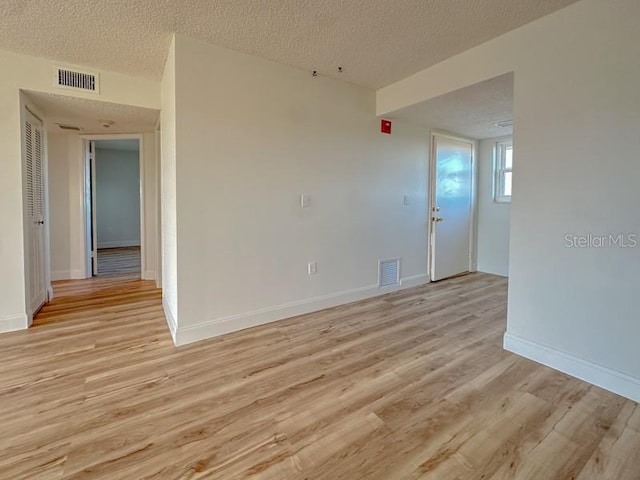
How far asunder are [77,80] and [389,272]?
381 centimetres

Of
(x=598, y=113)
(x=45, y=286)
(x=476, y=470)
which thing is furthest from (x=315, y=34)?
(x=45, y=286)

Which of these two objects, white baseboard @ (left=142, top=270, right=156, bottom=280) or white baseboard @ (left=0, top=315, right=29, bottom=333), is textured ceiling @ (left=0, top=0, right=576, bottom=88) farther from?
white baseboard @ (left=142, top=270, right=156, bottom=280)

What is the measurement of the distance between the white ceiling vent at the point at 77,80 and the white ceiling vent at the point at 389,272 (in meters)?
3.49

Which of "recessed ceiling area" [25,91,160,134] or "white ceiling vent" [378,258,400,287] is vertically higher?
"recessed ceiling area" [25,91,160,134]

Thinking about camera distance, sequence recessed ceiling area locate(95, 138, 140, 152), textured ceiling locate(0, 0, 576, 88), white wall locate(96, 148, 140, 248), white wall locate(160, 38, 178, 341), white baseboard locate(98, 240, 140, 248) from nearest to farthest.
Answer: textured ceiling locate(0, 0, 576, 88)
white wall locate(160, 38, 178, 341)
recessed ceiling area locate(95, 138, 140, 152)
white wall locate(96, 148, 140, 248)
white baseboard locate(98, 240, 140, 248)

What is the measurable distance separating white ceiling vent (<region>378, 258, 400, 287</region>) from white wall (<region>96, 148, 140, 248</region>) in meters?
6.95

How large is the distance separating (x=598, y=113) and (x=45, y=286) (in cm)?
534

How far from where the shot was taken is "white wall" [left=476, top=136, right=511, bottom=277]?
4992 millimetres

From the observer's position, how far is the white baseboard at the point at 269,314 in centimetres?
268

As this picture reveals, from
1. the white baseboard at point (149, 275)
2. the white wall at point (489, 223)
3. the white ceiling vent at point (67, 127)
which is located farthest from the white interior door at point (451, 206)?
the white ceiling vent at point (67, 127)

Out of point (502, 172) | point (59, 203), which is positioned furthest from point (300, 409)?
point (59, 203)

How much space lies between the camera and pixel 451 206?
191 inches

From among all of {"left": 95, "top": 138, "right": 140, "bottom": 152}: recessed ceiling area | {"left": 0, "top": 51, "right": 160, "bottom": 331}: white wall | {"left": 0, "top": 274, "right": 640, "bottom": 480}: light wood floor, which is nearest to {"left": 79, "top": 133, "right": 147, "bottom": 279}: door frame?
{"left": 0, "top": 51, "right": 160, "bottom": 331}: white wall

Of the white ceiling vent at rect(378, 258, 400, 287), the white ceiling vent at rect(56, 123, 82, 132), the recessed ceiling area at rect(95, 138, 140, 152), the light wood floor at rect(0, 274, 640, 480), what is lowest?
the light wood floor at rect(0, 274, 640, 480)
